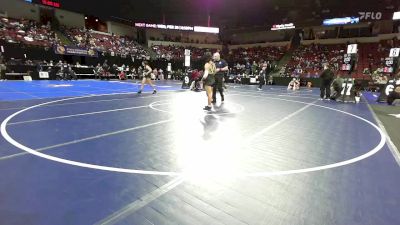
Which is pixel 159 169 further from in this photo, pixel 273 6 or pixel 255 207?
pixel 273 6

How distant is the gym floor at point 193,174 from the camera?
2.36 metres

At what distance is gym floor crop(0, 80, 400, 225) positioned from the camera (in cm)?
236

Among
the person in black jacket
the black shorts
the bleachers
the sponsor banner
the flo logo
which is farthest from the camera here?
the flo logo

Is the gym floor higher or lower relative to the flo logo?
lower

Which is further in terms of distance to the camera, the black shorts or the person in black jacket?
the person in black jacket

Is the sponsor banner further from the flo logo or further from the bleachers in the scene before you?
the flo logo

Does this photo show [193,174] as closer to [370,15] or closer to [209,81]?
[209,81]

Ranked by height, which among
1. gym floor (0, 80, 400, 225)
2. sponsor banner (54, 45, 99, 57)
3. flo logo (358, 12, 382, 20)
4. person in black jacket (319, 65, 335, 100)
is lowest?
gym floor (0, 80, 400, 225)

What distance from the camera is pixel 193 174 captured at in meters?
3.23

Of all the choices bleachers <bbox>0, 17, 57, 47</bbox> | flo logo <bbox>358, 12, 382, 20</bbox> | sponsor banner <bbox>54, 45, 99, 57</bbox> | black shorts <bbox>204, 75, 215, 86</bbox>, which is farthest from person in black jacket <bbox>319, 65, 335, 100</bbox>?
bleachers <bbox>0, 17, 57, 47</bbox>

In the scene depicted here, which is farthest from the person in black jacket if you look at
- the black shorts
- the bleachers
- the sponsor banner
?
the bleachers

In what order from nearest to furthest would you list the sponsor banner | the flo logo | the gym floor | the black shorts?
the gym floor
the black shorts
the sponsor banner
the flo logo

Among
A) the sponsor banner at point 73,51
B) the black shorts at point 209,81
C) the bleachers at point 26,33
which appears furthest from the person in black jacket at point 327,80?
the bleachers at point 26,33

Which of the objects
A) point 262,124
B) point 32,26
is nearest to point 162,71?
point 32,26
